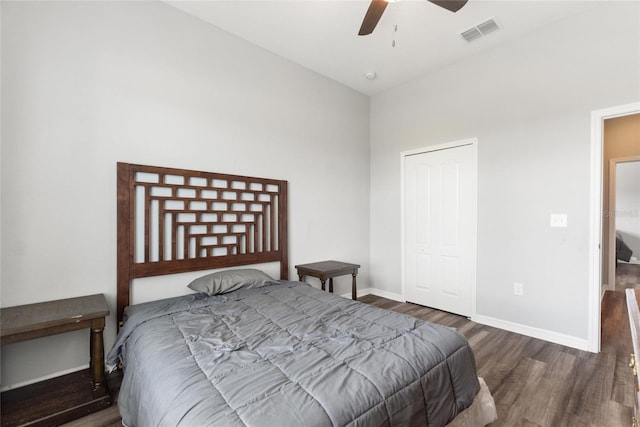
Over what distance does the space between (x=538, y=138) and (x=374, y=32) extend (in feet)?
6.30

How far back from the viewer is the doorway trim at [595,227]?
8.02ft

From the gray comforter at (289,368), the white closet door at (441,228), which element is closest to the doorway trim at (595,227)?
the white closet door at (441,228)

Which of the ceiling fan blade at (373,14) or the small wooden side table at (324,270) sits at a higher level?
the ceiling fan blade at (373,14)

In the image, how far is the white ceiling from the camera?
2441 millimetres

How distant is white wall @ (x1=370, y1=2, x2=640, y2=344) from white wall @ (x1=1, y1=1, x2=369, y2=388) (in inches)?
88.6

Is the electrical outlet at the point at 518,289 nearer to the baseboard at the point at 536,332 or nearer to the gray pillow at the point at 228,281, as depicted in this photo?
the baseboard at the point at 536,332

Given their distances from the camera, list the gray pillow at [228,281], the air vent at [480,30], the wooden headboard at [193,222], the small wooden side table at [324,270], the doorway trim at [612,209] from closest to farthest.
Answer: the wooden headboard at [193,222]
the gray pillow at [228,281]
the air vent at [480,30]
the small wooden side table at [324,270]
the doorway trim at [612,209]

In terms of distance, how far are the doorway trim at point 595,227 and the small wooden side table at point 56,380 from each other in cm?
376

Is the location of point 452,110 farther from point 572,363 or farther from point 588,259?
point 572,363

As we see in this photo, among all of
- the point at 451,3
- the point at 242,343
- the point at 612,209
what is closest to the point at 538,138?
the point at 451,3

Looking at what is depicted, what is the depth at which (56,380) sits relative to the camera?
1.93 meters

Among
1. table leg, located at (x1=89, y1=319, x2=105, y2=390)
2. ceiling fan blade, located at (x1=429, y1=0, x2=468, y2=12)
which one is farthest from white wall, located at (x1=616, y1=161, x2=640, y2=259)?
table leg, located at (x1=89, y1=319, x2=105, y2=390)

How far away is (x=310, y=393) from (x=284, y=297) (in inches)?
50.7

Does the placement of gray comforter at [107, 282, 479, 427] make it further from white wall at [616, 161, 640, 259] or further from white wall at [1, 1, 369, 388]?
white wall at [616, 161, 640, 259]
